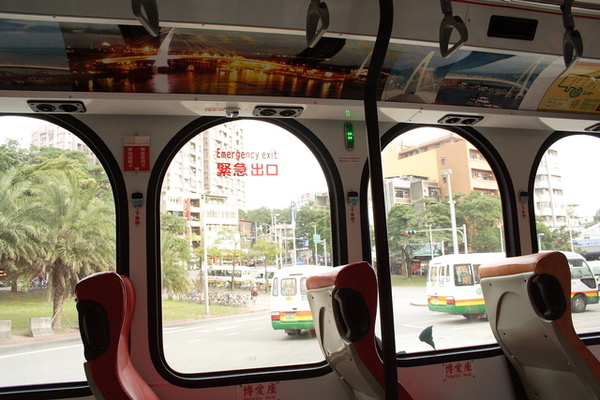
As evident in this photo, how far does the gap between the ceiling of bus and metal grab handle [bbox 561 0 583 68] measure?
53 centimetres

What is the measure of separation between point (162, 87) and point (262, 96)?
687 mm

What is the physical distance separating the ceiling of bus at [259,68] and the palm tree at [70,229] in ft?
2.43

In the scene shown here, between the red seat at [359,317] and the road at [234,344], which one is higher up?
the red seat at [359,317]

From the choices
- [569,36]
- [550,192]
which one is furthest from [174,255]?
[550,192]

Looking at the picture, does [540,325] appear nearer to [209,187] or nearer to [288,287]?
[288,287]

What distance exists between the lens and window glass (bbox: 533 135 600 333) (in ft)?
15.5

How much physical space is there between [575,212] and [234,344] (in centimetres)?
363

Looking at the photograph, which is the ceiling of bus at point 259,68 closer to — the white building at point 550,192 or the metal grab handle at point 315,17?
the metal grab handle at point 315,17

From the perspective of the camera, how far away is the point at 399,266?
4402 millimetres

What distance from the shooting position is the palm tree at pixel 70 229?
351cm

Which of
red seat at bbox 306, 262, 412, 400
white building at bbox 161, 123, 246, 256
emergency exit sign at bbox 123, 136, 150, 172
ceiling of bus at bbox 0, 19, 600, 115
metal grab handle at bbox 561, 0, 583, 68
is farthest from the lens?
white building at bbox 161, 123, 246, 256

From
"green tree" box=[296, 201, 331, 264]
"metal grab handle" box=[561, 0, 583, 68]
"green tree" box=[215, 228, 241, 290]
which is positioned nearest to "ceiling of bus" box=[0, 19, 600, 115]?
"metal grab handle" box=[561, 0, 583, 68]

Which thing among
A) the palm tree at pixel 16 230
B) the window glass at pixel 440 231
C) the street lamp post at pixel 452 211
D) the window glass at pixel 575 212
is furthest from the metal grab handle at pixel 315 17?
the window glass at pixel 575 212

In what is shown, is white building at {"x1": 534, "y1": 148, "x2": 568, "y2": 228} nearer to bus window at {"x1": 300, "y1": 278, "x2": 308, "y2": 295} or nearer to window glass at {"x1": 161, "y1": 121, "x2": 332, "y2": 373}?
window glass at {"x1": 161, "y1": 121, "x2": 332, "y2": 373}
